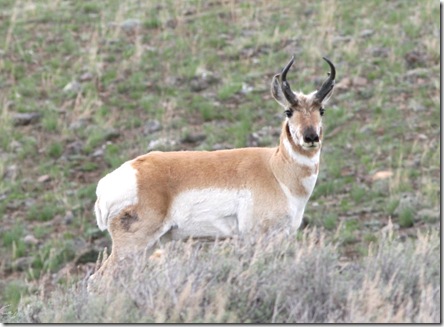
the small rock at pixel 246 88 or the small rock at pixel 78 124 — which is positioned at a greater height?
the small rock at pixel 246 88

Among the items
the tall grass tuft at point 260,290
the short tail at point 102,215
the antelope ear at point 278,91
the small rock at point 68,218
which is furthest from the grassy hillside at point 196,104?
the tall grass tuft at point 260,290

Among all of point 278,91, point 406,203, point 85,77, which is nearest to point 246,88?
point 85,77

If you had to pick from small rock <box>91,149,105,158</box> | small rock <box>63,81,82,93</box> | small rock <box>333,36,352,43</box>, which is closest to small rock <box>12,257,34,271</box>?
small rock <box>91,149,105,158</box>

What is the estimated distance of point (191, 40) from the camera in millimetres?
17016

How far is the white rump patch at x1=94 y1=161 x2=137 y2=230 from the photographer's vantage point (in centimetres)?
805

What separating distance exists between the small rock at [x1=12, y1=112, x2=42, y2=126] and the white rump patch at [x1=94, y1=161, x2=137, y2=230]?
7054 millimetres

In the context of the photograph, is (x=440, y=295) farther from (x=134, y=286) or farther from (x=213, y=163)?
(x=213, y=163)

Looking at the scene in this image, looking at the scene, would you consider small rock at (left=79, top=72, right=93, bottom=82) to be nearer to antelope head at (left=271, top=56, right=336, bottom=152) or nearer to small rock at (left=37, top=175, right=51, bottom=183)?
small rock at (left=37, top=175, right=51, bottom=183)

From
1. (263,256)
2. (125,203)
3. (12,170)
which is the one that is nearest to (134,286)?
(263,256)

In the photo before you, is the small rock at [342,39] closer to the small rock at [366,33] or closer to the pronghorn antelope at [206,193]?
the small rock at [366,33]

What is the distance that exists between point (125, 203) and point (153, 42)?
9.25 m

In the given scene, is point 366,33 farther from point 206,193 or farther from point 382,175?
point 206,193

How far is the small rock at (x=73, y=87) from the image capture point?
1561cm

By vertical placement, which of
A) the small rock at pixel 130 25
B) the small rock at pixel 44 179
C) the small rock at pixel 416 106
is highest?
the small rock at pixel 130 25
